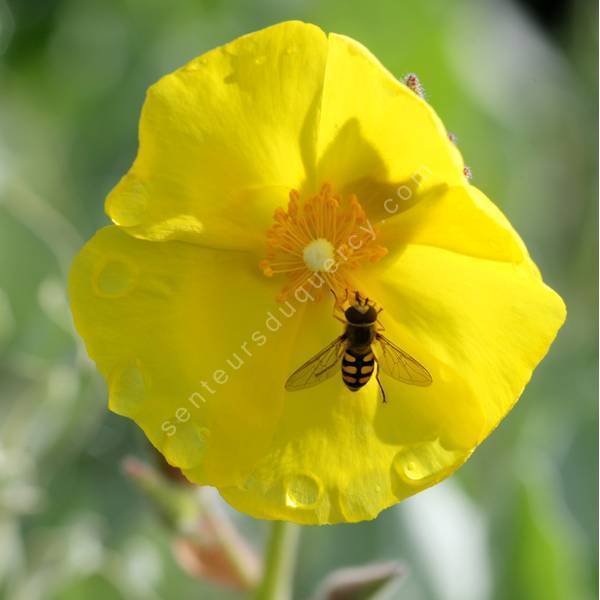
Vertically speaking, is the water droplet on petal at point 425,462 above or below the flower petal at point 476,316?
below

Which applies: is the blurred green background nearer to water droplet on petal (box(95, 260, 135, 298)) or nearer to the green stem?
the green stem

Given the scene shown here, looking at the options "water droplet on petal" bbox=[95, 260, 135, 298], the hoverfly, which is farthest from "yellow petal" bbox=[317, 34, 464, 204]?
"water droplet on petal" bbox=[95, 260, 135, 298]

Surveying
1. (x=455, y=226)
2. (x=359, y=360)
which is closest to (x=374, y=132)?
(x=455, y=226)

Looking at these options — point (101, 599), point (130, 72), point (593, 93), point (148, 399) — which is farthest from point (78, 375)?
point (593, 93)

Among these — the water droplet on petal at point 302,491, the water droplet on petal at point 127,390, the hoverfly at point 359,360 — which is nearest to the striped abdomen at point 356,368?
the hoverfly at point 359,360

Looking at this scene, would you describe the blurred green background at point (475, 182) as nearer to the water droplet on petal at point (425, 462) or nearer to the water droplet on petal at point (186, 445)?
the water droplet on petal at point (186, 445)

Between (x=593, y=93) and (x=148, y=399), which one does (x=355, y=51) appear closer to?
(x=148, y=399)
